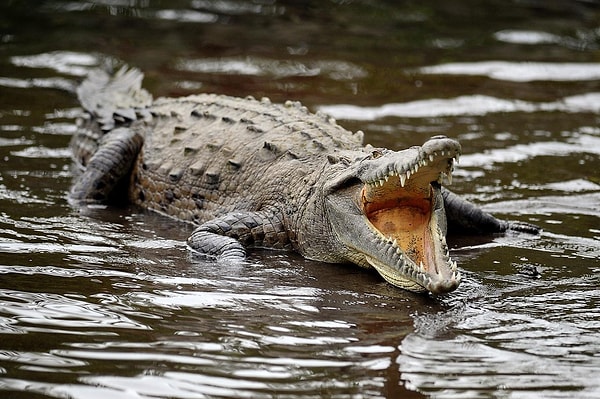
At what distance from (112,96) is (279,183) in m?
3.11

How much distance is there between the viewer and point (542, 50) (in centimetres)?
1310

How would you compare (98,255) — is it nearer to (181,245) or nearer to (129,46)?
(181,245)

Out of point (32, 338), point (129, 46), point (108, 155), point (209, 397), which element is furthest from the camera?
point (129, 46)

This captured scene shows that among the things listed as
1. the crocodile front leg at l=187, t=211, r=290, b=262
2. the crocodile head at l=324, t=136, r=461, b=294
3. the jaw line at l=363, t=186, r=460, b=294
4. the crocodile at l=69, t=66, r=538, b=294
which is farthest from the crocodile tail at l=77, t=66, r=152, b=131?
the jaw line at l=363, t=186, r=460, b=294

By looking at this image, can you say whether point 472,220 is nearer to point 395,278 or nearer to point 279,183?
point 279,183

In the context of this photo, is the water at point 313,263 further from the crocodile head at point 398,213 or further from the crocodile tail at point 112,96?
the crocodile tail at point 112,96

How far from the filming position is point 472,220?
6.64 meters

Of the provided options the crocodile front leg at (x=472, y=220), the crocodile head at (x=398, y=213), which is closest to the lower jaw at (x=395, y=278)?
the crocodile head at (x=398, y=213)

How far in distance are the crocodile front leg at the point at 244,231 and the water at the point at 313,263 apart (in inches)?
5.9

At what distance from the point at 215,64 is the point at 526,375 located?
28.2 feet

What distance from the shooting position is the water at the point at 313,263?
3959 mm

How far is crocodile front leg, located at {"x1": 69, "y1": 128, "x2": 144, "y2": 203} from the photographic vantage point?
7.27 metres

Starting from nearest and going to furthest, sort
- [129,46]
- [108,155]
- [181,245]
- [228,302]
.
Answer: [228,302] < [181,245] < [108,155] < [129,46]

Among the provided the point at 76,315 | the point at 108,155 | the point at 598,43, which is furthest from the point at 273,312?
→ the point at 598,43
